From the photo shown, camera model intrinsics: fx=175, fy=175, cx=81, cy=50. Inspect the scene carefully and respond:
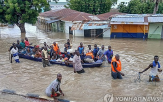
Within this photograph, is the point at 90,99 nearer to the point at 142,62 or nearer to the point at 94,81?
the point at 94,81

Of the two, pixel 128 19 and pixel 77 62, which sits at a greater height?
pixel 128 19

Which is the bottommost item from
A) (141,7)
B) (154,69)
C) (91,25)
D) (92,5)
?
(154,69)

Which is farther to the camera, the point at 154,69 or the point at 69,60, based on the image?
the point at 69,60

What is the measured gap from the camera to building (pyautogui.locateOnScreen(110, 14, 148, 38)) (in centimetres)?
1986

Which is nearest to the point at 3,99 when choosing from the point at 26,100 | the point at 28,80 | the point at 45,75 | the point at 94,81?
the point at 26,100

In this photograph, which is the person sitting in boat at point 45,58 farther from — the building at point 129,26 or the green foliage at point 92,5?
the green foliage at point 92,5

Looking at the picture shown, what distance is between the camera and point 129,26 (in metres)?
21.5

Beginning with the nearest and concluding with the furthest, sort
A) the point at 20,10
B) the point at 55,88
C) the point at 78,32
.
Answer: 1. the point at 55,88
2. the point at 20,10
3. the point at 78,32

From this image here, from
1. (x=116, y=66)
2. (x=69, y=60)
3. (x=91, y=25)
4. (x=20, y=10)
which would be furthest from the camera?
(x=20, y=10)

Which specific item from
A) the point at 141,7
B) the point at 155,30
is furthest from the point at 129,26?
the point at 141,7

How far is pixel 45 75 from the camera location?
32.2 ft

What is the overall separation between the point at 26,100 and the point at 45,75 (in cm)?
288

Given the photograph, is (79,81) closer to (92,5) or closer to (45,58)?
(45,58)

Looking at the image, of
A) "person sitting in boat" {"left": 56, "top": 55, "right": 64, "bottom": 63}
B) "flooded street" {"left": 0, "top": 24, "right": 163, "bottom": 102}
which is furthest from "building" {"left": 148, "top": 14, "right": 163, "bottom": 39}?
"person sitting in boat" {"left": 56, "top": 55, "right": 64, "bottom": 63}
